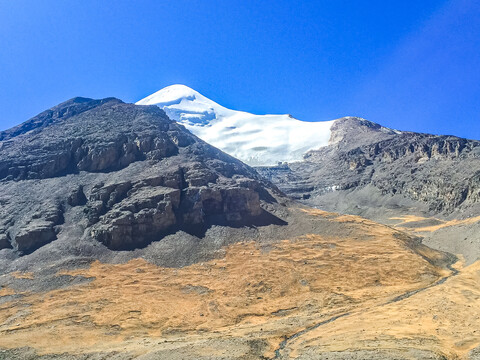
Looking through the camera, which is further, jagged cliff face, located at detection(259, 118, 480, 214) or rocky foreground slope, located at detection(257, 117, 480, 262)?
jagged cliff face, located at detection(259, 118, 480, 214)

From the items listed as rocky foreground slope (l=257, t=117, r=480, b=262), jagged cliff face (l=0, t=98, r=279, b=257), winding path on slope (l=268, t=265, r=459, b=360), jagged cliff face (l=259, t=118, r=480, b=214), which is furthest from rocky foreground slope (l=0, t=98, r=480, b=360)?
jagged cliff face (l=259, t=118, r=480, b=214)

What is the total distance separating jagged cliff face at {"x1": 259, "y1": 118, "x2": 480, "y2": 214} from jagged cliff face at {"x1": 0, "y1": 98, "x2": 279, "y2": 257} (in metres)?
49.5

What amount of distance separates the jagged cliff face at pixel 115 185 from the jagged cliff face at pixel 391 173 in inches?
1949

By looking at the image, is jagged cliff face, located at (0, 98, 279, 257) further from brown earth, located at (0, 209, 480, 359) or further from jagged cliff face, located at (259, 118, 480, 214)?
jagged cliff face, located at (259, 118, 480, 214)

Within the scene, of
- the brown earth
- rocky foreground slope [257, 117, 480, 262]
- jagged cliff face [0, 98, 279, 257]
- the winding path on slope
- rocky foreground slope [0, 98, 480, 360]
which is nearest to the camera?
the brown earth

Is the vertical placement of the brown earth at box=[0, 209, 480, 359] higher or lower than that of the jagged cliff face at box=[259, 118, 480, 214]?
lower

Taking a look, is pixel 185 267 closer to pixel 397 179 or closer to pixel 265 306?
pixel 265 306

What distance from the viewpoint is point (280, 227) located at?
2370 inches

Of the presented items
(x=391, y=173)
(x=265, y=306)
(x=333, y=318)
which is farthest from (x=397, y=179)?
(x=333, y=318)

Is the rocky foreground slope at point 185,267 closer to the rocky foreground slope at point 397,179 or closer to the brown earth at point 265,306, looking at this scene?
the brown earth at point 265,306

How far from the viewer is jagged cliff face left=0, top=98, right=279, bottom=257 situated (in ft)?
178

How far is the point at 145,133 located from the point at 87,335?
54.5 metres

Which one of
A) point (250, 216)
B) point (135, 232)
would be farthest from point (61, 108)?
point (250, 216)

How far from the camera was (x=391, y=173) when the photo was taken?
120 metres
